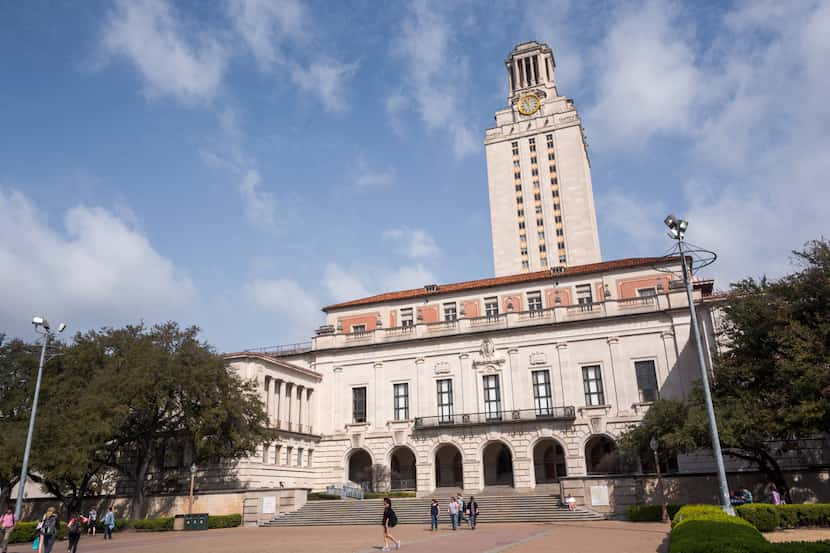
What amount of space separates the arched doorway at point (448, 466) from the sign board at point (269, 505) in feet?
55.6

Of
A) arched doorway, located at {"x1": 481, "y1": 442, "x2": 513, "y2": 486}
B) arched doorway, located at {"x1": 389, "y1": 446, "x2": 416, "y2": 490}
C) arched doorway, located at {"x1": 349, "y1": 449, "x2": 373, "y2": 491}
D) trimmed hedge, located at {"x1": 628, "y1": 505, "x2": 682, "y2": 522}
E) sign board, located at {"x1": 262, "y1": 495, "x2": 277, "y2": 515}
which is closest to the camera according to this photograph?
trimmed hedge, located at {"x1": 628, "y1": 505, "x2": 682, "y2": 522}

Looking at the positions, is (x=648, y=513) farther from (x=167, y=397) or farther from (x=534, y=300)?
(x=167, y=397)

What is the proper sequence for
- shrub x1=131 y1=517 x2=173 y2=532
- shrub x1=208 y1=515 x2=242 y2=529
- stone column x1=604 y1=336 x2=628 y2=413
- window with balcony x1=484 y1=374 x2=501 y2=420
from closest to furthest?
shrub x1=131 y1=517 x2=173 y2=532 < shrub x1=208 y1=515 x2=242 y2=529 < stone column x1=604 y1=336 x2=628 y2=413 < window with balcony x1=484 y1=374 x2=501 y2=420

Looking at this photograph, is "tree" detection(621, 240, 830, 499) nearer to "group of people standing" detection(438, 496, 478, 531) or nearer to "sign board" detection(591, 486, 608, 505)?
"sign board" detection(591, 486, 608, 505)

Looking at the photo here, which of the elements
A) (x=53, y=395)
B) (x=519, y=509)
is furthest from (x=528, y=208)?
(x=53, y=395)

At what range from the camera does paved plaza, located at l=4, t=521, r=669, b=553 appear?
20219mm

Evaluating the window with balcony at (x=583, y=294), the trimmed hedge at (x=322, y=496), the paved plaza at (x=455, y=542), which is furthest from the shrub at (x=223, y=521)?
the window with balcony at (x=583, y=294)

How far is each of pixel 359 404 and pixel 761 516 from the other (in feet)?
117

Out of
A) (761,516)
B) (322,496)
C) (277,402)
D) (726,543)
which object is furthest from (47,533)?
(277,402)

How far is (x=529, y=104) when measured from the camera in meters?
99.1

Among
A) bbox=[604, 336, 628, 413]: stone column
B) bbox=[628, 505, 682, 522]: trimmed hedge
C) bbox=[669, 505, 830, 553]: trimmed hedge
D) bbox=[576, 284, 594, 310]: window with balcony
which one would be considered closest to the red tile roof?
bbox=[576, 284, 594, 310]: window with balcony

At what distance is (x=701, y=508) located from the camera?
1975 cm

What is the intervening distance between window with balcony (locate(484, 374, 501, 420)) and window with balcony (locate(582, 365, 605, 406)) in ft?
22.3

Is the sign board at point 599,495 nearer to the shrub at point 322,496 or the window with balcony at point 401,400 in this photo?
the shrub at point 322,496
